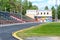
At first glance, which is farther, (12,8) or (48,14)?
(48,14)

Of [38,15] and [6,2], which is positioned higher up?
[6,2]

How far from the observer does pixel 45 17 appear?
125312mm

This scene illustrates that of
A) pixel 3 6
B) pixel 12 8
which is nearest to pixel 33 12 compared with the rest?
pixel 12 8

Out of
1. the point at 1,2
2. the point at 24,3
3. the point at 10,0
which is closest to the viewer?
the point at 1,2

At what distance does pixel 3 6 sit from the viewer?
102 m

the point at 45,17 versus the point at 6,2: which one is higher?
the point at 6,2

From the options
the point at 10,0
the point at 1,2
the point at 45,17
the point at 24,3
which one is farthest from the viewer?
the point at 24,3

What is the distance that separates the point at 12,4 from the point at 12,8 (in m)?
1.86

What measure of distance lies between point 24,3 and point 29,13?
18171 millimetres

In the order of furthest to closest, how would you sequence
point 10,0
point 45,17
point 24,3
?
point 24,3 < point 45,17 < point 10,0

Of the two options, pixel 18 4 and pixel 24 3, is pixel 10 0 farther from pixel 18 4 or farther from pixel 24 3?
pixel 24 3

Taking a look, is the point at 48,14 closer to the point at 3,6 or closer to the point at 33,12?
the point at 33,12

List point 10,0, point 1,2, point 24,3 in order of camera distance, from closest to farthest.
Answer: point 1,2, point 10,0, point 24,3

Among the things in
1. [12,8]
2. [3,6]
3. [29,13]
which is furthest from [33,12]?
[3,6]
